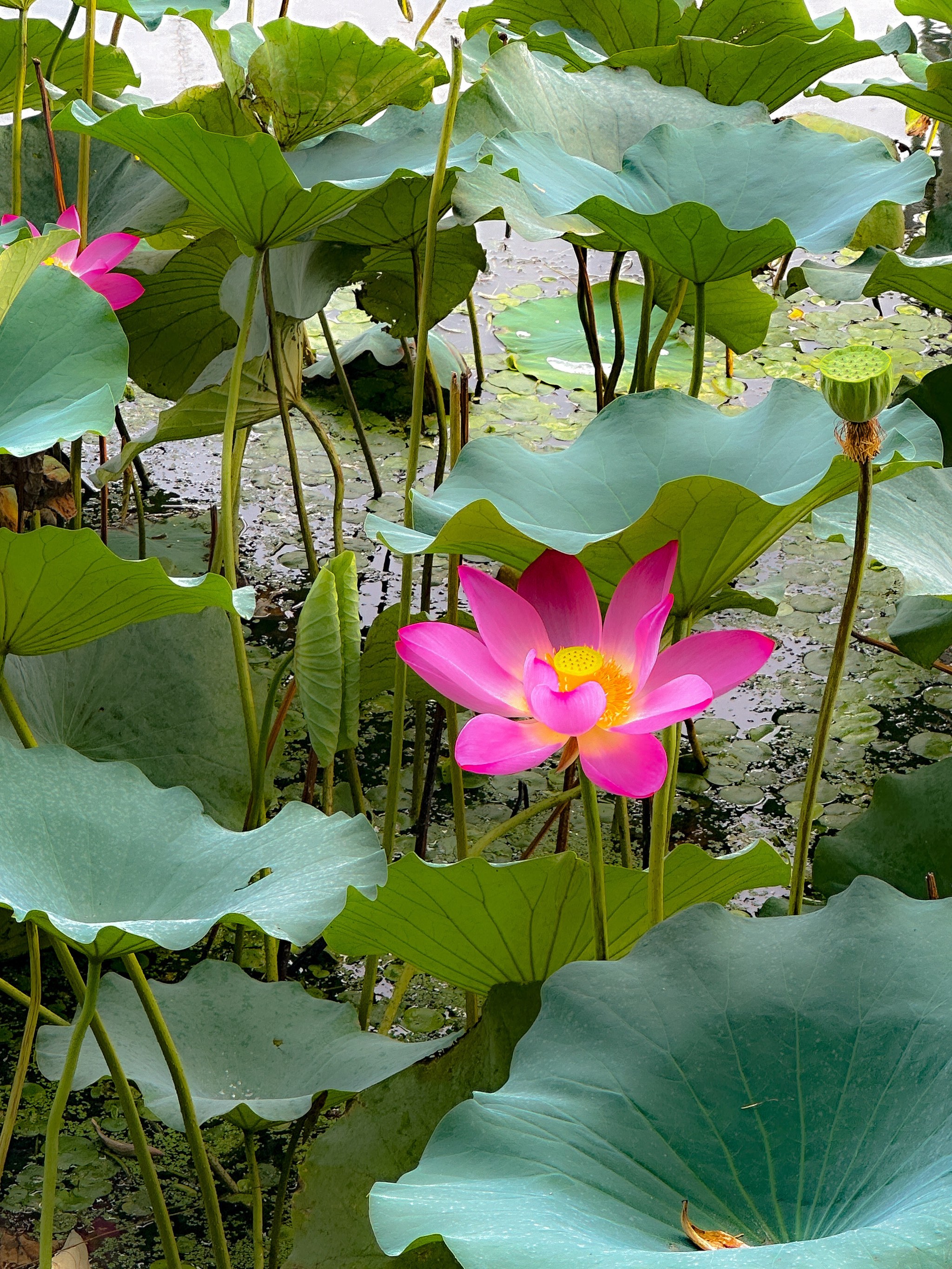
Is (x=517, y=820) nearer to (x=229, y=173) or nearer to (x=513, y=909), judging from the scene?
(x=513, y=909)

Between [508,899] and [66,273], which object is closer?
[508,899]

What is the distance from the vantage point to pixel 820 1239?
0.64 meters

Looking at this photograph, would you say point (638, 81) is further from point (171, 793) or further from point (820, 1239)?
point (820, 1239)

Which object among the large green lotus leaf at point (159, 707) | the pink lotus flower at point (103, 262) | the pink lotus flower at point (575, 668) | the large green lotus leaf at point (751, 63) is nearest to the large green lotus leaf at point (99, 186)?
the pink lotus flower at point (103, 262)

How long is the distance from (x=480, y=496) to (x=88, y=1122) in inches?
31.0

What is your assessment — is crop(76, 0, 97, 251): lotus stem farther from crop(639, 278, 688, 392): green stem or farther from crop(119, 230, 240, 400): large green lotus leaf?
crop(639, 278, 688, 392): green stem

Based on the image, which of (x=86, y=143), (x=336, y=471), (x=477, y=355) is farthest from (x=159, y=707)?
(x=477, y=355)

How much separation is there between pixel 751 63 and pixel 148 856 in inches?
50.7

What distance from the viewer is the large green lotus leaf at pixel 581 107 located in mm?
1485

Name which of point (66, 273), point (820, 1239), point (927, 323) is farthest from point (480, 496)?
point (927, 323)

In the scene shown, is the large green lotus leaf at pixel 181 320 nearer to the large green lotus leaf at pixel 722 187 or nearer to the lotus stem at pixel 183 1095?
the large green lotus leaf at pixel 722 187

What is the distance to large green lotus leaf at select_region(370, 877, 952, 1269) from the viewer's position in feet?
2.21

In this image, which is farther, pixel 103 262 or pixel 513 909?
pixel 103 262

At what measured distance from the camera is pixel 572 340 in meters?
2.78
